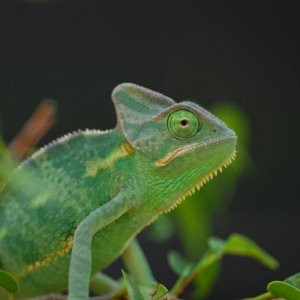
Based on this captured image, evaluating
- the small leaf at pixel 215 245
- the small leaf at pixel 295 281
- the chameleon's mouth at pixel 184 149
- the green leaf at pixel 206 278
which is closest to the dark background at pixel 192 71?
the green leaf at pixel 206 278

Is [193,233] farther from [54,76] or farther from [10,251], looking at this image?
[54,76]

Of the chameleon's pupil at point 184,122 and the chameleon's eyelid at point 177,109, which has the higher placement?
the chameleon's eyelid at point 177,109

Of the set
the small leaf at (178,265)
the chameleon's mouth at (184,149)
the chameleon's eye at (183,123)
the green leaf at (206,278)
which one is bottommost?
the green leaf at (206,278)

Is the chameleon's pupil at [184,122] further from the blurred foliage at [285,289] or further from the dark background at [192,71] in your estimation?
the dark background at [192,71]

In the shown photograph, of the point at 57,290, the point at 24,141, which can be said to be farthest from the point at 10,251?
the point at 24,141

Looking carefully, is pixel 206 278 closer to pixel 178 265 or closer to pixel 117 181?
pixel 178 265

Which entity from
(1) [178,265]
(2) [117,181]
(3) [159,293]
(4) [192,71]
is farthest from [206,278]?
(4) [192,71]
